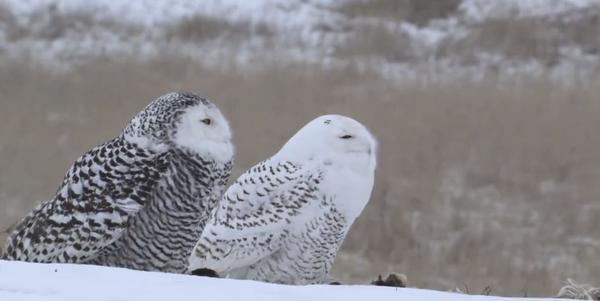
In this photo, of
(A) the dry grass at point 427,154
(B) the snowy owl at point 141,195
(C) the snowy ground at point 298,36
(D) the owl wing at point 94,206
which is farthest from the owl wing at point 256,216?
(C) the snowy ground at point 298,36

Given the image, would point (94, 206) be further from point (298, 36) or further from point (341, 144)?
point (298, 36)

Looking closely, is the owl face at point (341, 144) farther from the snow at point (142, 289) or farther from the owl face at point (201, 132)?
the snow at point (142, 289)

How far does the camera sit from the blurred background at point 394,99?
1092cm

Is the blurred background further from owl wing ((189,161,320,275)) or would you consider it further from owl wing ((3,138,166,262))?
owl wing ((3,138,166,262))

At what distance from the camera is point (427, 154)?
38.9ft

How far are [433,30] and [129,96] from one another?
4751 millimetres

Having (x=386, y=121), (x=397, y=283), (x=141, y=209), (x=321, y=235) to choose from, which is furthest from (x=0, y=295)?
(x=386, y=121)

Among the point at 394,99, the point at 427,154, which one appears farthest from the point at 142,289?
the point at 394,99

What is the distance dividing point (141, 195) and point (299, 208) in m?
0.94

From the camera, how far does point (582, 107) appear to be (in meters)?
12.8

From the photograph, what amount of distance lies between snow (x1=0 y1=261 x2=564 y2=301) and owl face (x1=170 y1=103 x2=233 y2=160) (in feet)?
3.49

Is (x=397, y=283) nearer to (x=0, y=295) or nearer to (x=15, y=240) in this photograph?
(x=15, y=240)

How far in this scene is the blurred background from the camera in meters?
10.9

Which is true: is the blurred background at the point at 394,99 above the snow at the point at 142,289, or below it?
below
